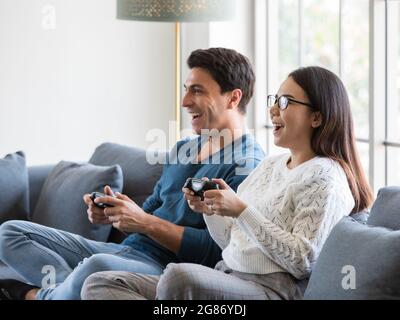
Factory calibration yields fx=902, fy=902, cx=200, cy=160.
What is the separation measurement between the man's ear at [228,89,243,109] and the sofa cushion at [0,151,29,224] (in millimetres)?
1298

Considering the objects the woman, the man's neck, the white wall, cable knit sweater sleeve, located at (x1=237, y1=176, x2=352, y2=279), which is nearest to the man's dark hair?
the man's neck

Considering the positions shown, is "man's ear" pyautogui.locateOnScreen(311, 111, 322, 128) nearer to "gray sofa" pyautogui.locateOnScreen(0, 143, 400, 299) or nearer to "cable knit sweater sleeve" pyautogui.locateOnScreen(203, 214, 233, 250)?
"gray sofa" pyautogui.locateOnScreen(0, 143, 400, 299)

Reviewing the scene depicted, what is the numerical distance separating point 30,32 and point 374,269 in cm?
334

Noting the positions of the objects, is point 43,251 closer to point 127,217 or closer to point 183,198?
point 127,217

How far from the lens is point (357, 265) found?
2410mm

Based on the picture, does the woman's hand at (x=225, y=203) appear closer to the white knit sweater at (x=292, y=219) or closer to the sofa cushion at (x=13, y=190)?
the white knit sweater at (x=292, y=219)

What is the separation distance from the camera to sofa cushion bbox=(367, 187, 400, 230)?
258 cm

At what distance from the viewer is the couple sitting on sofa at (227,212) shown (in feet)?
8.75

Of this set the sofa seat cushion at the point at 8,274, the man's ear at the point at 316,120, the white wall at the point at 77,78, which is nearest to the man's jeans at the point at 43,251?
the sofa seat cushion at the point at 8,274

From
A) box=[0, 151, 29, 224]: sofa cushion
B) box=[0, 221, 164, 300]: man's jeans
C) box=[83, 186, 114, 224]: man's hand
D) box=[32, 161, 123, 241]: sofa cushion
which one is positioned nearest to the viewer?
box=[83, 186, 114, 224]: man's hand

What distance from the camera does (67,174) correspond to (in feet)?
13.8

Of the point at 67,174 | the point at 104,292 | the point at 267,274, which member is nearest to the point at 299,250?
the point at 267,274

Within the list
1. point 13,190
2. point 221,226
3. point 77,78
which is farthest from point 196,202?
point 77,78
